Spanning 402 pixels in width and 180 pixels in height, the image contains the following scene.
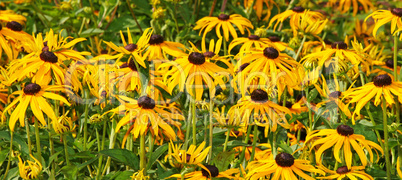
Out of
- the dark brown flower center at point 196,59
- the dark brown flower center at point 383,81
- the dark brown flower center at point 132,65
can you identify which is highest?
the dark brown flower center at point 196,59

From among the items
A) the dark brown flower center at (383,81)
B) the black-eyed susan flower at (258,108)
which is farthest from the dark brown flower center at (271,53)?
the dark brown flower center at (383,81)

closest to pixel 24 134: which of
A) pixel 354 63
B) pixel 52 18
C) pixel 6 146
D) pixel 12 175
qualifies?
pixel 6 146

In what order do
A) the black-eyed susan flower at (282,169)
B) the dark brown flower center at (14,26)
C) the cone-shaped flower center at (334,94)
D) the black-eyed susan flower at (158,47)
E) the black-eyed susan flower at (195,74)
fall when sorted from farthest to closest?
the dark brown flower center at (14,26) → the black-eyed susan flower at (158,47) → the cone-shaped flower center at (334,94) → the black-eyed susan flower at (195,74) → the black-eyed susan flower at (282,169)

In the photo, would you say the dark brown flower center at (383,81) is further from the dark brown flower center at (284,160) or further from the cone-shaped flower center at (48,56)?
the cone-shaped flower center at (48,56)

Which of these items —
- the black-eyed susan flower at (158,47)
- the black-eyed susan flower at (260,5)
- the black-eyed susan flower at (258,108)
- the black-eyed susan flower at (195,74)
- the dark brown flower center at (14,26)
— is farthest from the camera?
the black-eyed susan flower at (260,5)

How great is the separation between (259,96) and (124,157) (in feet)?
1.80

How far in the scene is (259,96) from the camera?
5.66 ft

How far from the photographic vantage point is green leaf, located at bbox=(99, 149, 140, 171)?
61.0 inches

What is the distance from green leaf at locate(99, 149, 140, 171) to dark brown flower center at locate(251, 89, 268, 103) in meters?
0.50

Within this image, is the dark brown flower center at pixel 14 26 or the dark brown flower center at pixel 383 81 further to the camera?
the dark brown flower center at pixel 14 26

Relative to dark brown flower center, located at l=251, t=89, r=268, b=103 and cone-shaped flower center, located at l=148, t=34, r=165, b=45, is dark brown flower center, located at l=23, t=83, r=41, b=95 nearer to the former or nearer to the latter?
cone-shaped flower center, located at l=148, t=34, r=165, b=45

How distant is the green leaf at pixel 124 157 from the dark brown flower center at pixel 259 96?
1.64ft

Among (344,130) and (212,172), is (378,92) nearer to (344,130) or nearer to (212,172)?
(344,130)

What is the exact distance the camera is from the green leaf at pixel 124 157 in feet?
5.08
